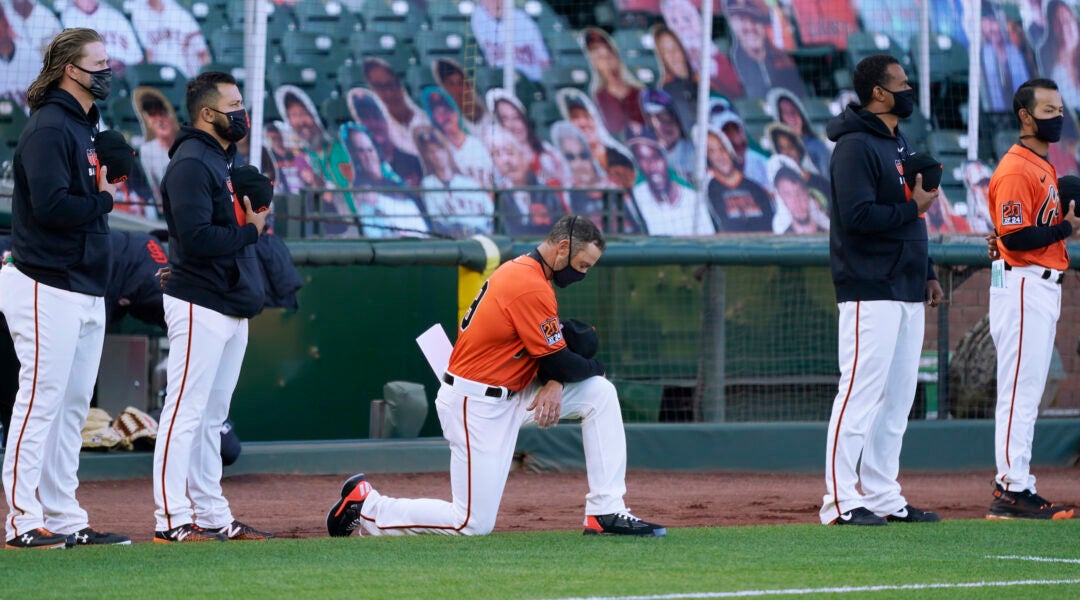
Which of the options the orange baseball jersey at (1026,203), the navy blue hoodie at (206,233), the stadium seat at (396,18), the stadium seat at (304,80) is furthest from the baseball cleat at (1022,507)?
the stadium seat at (396,18)

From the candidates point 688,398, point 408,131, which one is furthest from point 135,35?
point 688,398

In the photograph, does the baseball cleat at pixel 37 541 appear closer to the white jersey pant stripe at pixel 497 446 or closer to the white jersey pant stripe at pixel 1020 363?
the white jersey pant stripe at pixel 497 446

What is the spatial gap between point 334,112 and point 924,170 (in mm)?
8909

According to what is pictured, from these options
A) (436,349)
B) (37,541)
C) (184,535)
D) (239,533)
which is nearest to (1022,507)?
(436,349)

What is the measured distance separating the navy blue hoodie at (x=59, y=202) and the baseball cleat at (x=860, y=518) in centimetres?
300

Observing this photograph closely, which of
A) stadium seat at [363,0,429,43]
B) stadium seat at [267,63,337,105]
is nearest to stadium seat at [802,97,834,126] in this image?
stadium seat at [363,0,429,43]

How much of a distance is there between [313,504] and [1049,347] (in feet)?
11.7

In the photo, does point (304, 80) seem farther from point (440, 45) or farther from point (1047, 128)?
point (1047, 128)

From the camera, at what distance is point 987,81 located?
14352 millimetres

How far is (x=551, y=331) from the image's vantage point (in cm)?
494

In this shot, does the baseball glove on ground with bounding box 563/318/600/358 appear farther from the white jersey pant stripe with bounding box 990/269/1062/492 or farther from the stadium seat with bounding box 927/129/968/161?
the stadium seat with bounding box 927/129/968/161

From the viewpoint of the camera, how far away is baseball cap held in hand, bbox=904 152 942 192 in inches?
219

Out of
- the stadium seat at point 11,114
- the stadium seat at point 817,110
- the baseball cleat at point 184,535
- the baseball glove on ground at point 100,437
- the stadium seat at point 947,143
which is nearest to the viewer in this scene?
the baseball cleat at point 184,535

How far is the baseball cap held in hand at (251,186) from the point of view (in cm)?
516
